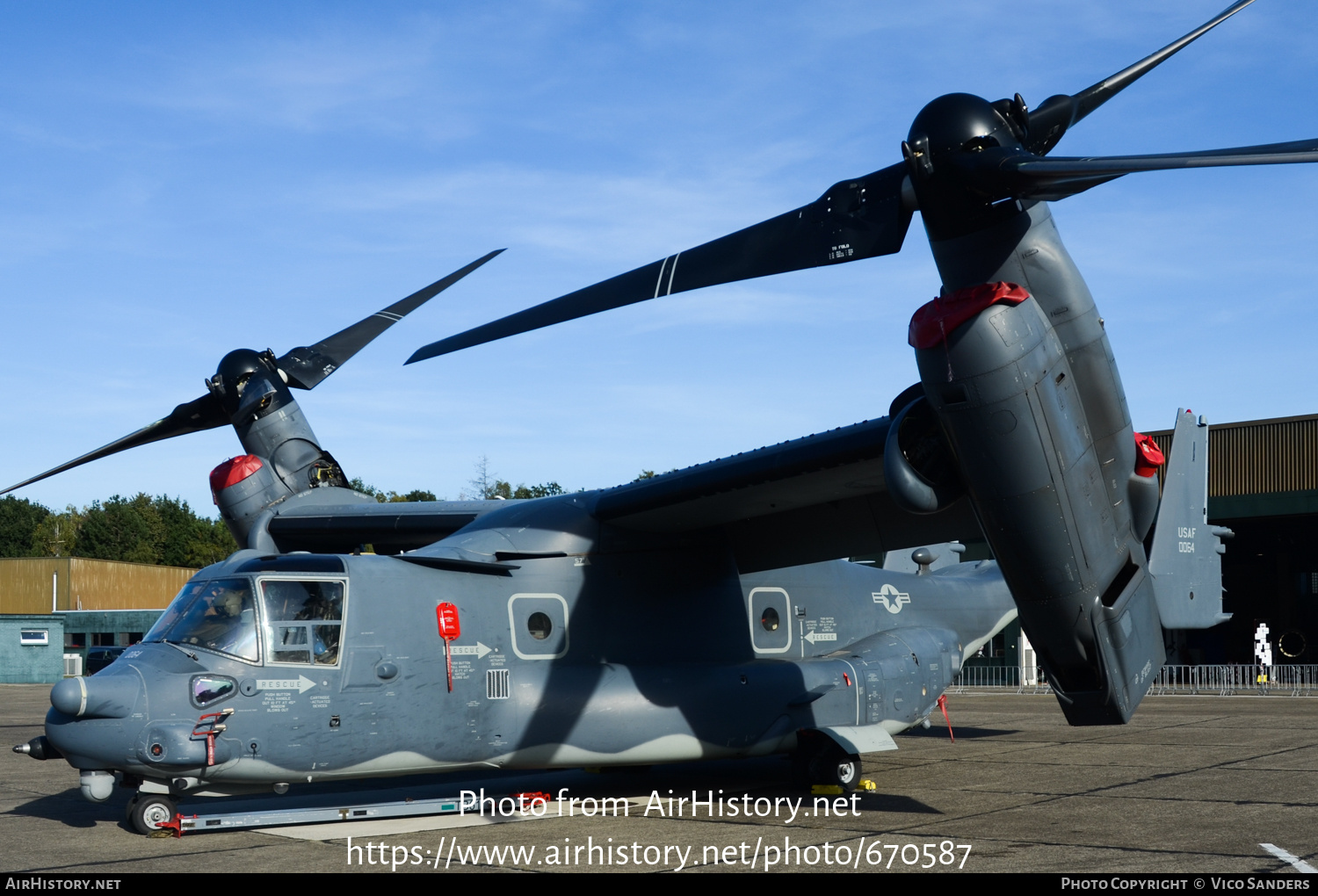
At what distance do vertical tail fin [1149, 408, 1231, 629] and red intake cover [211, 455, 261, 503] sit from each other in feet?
39.5

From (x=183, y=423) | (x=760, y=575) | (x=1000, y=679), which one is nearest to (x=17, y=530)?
(x=1000, y=679)

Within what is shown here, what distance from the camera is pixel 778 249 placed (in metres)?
8.95

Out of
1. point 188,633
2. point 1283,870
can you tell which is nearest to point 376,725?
point 188,633

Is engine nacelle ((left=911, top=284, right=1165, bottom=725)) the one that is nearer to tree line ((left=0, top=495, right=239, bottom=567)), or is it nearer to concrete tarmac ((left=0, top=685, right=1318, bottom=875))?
concrete tarmac ((left=0, top=685, right=1318, bottom=875))

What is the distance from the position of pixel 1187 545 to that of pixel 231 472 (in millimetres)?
12703

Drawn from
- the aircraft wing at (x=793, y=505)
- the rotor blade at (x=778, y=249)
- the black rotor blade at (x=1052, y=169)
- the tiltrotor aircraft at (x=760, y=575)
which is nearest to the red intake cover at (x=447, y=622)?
the tiltrotor aircraft at (x=760, y=575)

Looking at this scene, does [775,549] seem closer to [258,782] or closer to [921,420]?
[921,420]

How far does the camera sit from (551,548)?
12.8 meters

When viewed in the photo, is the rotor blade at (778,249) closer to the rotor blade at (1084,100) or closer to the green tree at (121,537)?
the rotor blade at (1084,100)

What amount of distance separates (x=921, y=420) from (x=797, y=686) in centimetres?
487

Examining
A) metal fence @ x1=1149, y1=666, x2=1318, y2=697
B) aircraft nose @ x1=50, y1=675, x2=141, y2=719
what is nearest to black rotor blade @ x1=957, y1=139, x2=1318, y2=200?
aircraft nose @ x1=50, y1=675, x2=141, y2=719

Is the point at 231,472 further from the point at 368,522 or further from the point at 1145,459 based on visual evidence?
the point at 1145,459

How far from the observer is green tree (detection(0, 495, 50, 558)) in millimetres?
93562
